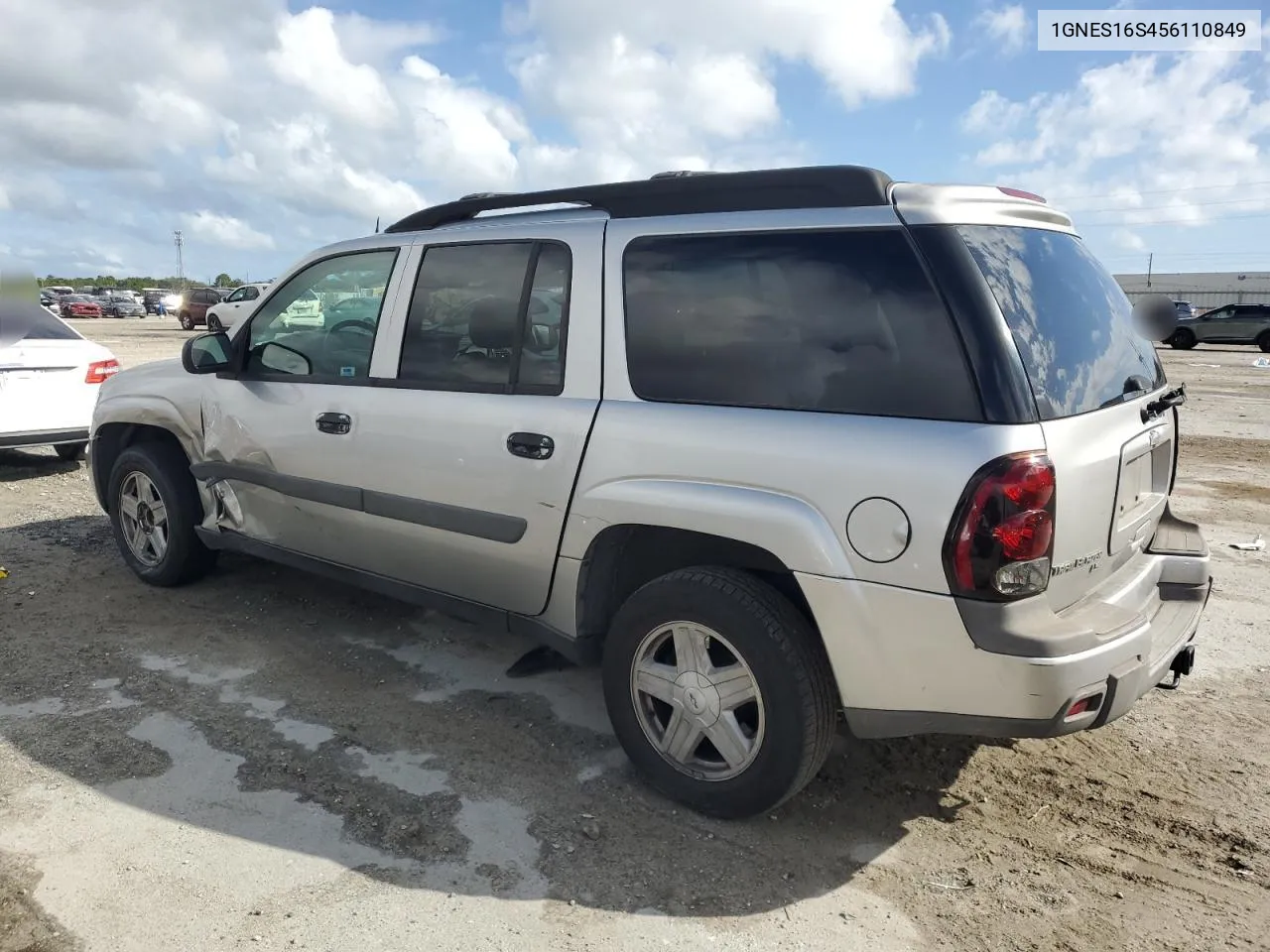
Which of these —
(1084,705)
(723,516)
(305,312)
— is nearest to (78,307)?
(305,312)

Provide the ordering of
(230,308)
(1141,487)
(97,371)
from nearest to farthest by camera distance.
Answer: (1141,487) < (97,371) < (230,308)

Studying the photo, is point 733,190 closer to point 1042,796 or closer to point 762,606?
point 762,606

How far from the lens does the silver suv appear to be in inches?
102

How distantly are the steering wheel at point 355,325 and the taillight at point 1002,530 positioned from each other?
2.63m

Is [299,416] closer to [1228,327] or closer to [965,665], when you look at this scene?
[965,665]

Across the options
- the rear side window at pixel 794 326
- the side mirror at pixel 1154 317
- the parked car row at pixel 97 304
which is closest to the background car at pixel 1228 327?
the side mirror at pixel 1154 317

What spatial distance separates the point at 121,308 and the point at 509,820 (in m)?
60.3

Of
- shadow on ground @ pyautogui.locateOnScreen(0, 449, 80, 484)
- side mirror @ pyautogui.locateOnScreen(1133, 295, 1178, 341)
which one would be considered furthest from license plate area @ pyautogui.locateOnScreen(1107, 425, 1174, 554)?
shadow on ground @ pyautogui.locateOnScreen(0, 449, 80, 484)

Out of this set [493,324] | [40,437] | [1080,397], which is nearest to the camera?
[1080,397]

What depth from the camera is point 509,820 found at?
311 centimetres

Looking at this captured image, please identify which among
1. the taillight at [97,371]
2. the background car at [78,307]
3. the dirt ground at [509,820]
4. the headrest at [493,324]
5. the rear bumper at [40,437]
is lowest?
the dirt ground at [509,820]

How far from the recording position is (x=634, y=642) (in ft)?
10.5

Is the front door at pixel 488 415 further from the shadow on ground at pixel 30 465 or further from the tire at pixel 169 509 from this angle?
the shadow on ground at pixel 30 465

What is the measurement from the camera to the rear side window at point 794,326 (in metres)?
2.66
